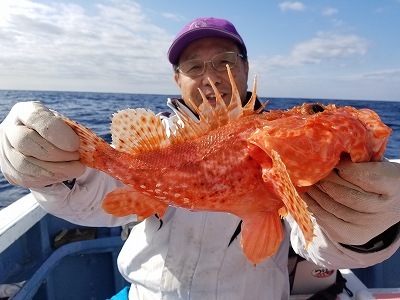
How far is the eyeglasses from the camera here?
4.12 meters

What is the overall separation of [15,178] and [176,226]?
1.43 meters

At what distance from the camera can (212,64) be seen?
162 inches

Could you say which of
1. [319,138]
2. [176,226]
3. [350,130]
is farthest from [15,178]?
[350,130]

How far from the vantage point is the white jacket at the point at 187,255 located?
3.02 metres

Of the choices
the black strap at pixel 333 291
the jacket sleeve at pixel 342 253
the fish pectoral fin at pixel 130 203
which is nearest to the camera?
the fish pectoral fin at pixel 130 203

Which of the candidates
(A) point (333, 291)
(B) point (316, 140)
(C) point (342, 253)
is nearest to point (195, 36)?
(B) point (316, 140)

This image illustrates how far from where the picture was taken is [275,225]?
2.22 meters

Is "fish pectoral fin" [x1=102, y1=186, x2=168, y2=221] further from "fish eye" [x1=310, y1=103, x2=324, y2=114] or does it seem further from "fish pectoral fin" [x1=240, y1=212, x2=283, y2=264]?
"fish eye" [x1=310, y1=103, x2=324, y2=114]

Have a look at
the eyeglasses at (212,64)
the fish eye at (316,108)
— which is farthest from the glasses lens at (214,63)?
the fish eye at (316,108)

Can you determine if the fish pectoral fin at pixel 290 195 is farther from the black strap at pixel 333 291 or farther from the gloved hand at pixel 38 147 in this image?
the black strap at pixel 333 291

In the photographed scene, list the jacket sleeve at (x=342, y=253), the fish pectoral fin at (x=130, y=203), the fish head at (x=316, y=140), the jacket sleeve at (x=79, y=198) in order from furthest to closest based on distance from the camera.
Result: the jacket sleeve at (x=79, y=198) < the jacket sleeve at (x=342, y=253) < the fish pectoral fin at (x=130, y=203) < the fish head at (x=316, y=140)

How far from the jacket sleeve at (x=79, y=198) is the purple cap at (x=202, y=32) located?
190cm

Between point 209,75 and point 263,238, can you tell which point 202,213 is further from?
point 209,75

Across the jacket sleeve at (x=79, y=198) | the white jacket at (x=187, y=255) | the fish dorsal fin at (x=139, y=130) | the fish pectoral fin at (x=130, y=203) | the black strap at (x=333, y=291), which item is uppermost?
the fish dorsal fin at (x=139, y=130)
